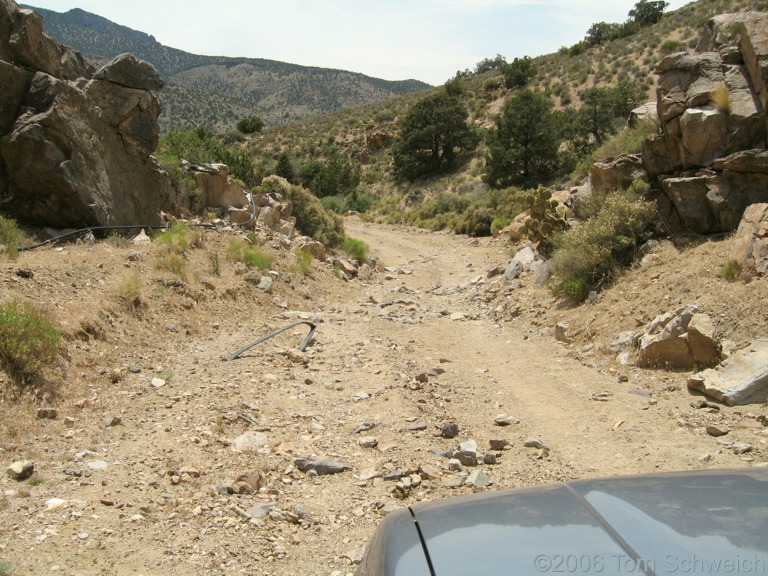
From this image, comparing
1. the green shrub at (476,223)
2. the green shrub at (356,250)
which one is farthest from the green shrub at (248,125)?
the green shrub at (356,250)

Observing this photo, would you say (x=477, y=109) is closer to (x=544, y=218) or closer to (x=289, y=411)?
(x=544, y=218)

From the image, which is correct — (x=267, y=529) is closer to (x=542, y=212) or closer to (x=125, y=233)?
(x=125, y=233)

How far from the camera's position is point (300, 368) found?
7.91m

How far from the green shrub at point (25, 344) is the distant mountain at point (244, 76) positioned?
69646 mm

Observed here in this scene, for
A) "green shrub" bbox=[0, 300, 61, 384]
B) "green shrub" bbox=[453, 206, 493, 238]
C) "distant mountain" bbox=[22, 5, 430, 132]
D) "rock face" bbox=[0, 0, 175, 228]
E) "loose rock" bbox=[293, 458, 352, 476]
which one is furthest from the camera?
"distant mountain" bbox=[22, 5, 430, 132]

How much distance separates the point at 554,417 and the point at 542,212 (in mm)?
7965

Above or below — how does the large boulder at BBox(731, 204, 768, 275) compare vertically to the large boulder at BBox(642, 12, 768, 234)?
below

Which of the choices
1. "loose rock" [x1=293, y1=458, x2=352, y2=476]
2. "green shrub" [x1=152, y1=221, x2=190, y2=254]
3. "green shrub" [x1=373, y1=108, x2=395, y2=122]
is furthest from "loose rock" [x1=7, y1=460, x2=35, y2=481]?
"green shrub" [x1=373, y1=108, x2=395, y2=122]

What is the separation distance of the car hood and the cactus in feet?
33.9

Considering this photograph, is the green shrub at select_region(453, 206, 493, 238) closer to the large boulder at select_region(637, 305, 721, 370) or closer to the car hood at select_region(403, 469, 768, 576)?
the large boulder at select_region(637, 305, 721, 370)

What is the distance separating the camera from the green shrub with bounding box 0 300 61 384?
588cm

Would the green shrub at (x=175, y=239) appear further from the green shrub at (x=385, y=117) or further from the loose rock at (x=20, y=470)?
the green shrub at (x=385, y=117)

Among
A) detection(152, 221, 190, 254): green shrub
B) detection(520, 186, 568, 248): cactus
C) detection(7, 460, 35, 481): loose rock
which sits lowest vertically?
detection(7, 460, 35, 481): loose rock

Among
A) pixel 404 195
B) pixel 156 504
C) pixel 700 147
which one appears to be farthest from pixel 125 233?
pixel 404 195
